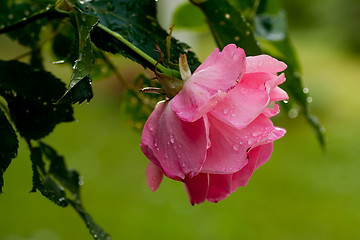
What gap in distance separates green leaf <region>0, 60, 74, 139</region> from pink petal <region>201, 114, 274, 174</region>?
0.13 meters

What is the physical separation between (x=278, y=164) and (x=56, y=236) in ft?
4.54

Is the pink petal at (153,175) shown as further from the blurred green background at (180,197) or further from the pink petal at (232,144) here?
the blurred green background at (180,197)

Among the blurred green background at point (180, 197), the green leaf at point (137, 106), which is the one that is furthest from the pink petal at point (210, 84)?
the blurred green background at point (180, 197)

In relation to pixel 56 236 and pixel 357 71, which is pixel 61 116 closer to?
pixel 56 236

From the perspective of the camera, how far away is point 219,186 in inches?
11.4

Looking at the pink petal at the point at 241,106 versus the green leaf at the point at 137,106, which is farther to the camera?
the green leaf at the point at 137,106

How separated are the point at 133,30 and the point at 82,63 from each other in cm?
8

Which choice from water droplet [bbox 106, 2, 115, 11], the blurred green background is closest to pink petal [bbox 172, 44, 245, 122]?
water droplet [bbox 106, 2, 115, 11]

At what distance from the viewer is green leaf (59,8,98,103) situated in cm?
26

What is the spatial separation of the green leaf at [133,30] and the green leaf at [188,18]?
0.64ft

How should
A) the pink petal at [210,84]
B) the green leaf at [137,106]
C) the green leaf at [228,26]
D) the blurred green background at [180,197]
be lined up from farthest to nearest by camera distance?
the blurred green background at [180,197] < the green leaf at [137,106] < the green leaf at [228,26] < the pink petal at [210,84]

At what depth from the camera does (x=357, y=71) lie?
6.68 m

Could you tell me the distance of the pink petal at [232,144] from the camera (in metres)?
0.26

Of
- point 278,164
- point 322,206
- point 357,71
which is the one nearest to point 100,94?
point 278,164
